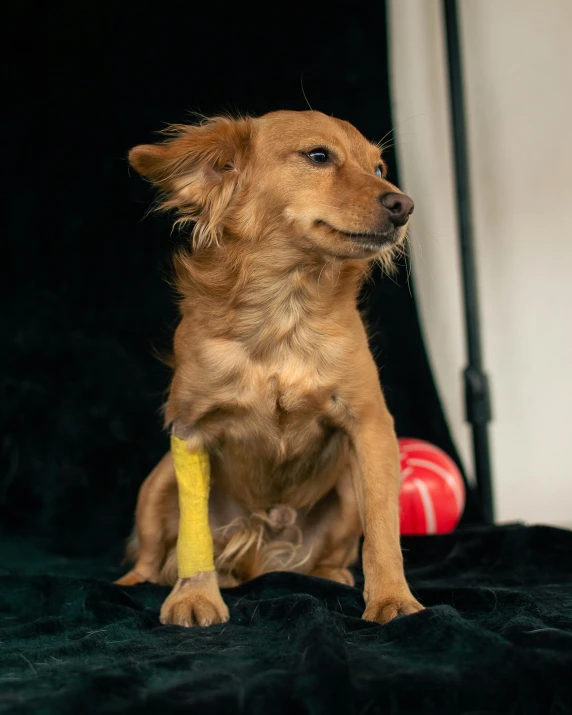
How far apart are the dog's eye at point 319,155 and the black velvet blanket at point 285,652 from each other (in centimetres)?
96

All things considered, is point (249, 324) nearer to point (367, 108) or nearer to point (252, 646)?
point (252, 646)

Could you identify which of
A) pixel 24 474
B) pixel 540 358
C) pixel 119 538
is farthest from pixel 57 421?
pixel 540 358

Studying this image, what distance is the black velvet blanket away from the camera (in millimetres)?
1338

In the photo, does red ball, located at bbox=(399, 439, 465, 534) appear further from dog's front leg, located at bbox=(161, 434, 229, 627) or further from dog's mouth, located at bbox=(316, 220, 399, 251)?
dog's mouth, located at bbox=(316, 220, 399, 251)

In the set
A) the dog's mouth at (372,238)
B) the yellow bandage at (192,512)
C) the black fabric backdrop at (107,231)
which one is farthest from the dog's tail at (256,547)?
the dog's mouth at (372,238)

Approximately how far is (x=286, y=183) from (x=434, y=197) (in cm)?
186

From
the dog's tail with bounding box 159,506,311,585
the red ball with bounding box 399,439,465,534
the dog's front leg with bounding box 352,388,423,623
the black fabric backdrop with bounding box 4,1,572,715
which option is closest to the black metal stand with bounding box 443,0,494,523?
the black fabric backdrop with bounding box 4,1,572,715

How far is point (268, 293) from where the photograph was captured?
2.11 metres

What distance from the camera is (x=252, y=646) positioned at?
168cm

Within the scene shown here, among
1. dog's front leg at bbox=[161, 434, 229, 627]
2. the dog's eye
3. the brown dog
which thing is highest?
the dog's eye

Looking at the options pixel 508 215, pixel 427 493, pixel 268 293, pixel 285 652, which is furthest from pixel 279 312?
pixel 508 215

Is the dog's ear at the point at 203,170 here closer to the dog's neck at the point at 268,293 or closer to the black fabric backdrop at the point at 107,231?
the dog's neck at the point at 268,293

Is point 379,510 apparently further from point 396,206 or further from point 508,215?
point 508,215

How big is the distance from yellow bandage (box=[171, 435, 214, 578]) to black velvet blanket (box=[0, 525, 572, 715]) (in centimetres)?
13
